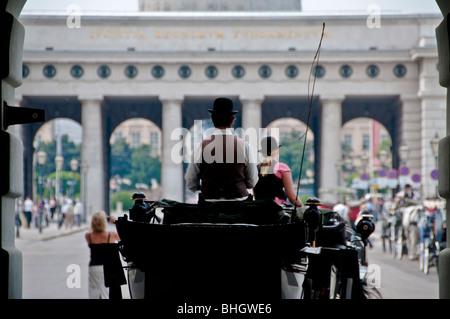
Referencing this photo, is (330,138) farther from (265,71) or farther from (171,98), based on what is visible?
(171,98)

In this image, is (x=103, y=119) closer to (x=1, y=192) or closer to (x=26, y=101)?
(x=26, y=101)

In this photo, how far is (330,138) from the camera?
59.3 metres

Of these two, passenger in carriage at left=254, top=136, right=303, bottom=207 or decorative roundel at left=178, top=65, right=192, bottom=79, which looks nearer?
passenger in carriage at left=254, top=136, right=303, bottom=207

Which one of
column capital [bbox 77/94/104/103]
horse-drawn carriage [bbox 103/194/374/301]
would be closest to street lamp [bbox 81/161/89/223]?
column capital [bbox 77/94/104/103]

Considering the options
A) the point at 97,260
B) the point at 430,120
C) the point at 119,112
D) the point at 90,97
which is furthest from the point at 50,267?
the point at 119,112

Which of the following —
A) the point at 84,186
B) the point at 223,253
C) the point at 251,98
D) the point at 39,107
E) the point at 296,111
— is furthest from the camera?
the point at 296,111

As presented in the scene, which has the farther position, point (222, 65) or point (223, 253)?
point (222, 65)

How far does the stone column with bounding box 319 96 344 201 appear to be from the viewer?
5884cm

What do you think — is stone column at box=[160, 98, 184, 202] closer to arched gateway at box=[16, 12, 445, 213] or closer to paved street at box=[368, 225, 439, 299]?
arched gateway at box=[16, 12, 445, 213]

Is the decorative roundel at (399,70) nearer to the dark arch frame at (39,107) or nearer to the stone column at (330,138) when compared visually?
the stone column at (330,138)

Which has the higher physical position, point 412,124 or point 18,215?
point 412,124

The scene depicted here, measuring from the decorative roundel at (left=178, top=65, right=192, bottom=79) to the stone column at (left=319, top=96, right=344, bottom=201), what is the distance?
10289 millimetres

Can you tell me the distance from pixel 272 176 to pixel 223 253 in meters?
3.11
